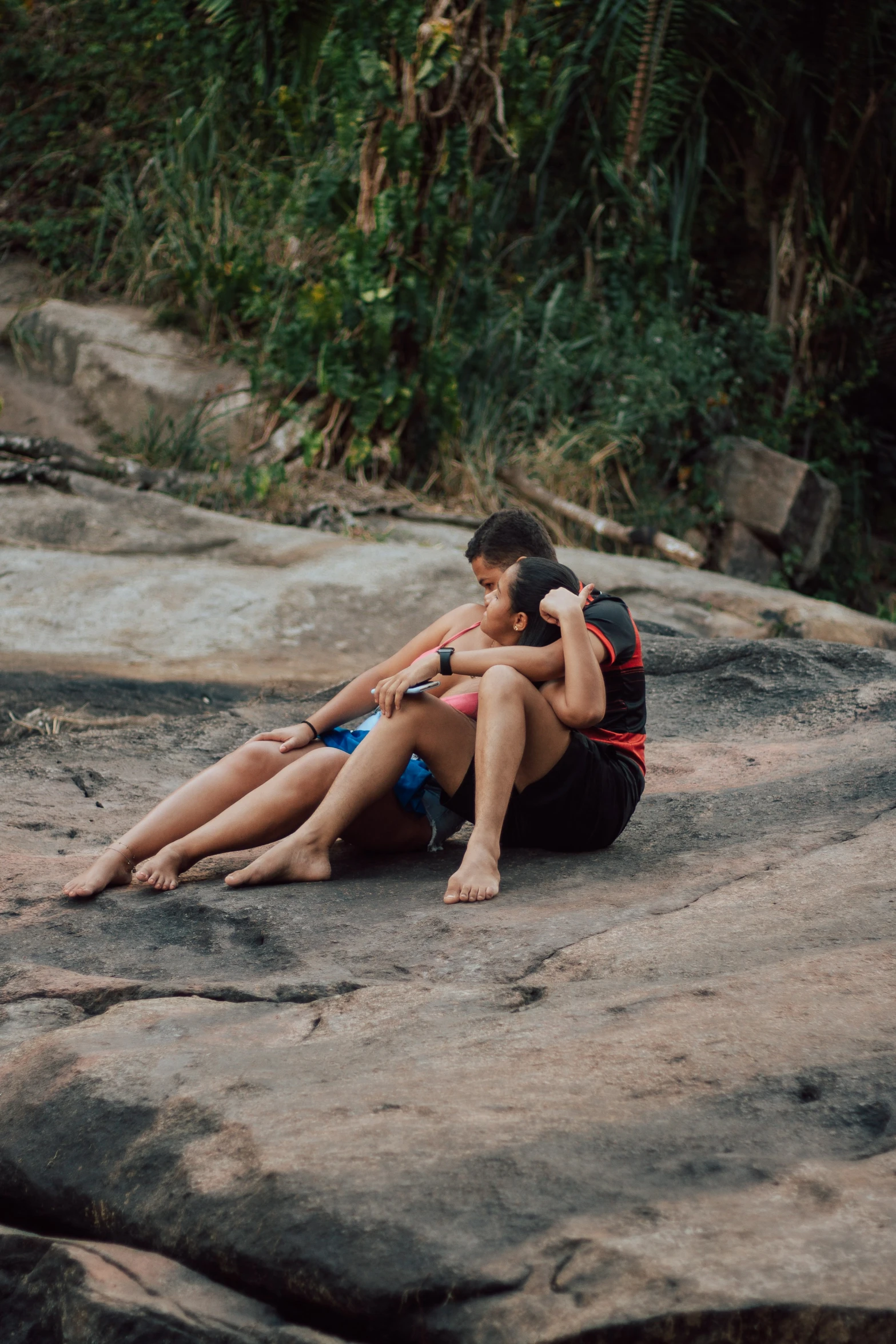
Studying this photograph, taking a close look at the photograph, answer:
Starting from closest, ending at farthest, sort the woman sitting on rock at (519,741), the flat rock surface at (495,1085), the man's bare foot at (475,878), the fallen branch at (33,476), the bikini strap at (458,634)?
the flat rock surface at (495,1085), the man's bare foot at (475,878), the woman sitting on rock at (519,741), the bikini strap at (458,634), the fallen branch at (33,476)

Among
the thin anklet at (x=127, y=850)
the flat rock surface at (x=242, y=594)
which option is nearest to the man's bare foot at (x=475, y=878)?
the thin anklet at (x=127, y=850)

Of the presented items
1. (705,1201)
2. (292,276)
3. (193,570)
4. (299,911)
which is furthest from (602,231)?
(705,1201)

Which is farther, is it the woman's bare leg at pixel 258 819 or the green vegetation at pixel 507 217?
the green vegetation at pixel 507 217

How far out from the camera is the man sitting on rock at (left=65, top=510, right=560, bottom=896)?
2.78 metres

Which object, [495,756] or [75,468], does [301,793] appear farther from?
[75,468]

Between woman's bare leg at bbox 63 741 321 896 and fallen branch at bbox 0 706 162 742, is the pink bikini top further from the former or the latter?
fallen branch at bbox 0 706 162 742

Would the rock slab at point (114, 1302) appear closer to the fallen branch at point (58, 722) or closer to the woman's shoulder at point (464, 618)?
the woman's shoulder at point (464, 618)

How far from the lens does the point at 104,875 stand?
270 cm

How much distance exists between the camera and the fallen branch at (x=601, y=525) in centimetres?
763

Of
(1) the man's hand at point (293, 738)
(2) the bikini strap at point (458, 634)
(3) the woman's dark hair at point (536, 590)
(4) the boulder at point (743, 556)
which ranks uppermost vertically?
(3) the woman's dark hair at point (536, 590)

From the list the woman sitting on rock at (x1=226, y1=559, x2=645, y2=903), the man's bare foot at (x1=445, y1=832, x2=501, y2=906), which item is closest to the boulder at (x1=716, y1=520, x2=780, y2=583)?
the woman sitting on rock at (x1=226, y1=559, x2=645, y2=903)

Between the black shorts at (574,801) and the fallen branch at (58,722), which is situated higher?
the black shorts at (574,801)

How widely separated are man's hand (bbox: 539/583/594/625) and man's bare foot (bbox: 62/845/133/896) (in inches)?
42.9

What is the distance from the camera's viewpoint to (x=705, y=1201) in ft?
4.71
